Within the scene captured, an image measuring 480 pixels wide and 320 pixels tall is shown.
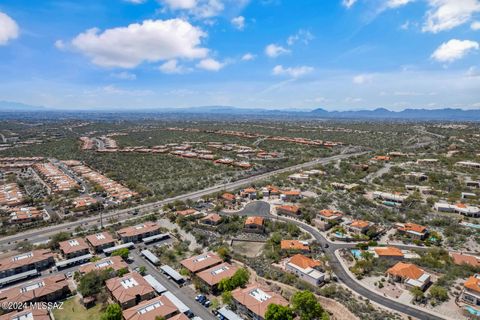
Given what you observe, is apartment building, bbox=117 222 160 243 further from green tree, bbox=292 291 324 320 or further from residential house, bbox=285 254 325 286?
green tree, bbox=292 291 324 320

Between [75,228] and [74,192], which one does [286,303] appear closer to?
[75,228]

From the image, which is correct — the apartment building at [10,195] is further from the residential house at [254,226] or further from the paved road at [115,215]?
the residential house at [254,226]

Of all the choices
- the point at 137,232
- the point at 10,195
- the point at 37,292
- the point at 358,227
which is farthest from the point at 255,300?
the point at 10,195

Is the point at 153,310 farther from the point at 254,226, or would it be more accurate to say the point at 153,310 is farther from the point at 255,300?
the point at 254,226

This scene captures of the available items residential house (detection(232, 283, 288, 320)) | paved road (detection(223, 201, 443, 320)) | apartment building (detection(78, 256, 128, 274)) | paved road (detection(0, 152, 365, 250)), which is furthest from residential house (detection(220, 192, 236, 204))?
residential house (detection(232, 283, 288, 320))

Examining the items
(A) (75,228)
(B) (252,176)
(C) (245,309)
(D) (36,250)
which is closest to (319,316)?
(C) (245,309)

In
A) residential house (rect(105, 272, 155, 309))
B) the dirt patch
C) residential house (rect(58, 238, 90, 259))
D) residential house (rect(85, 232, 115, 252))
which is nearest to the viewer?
residential house (rect(105, 272, 155, 309))
